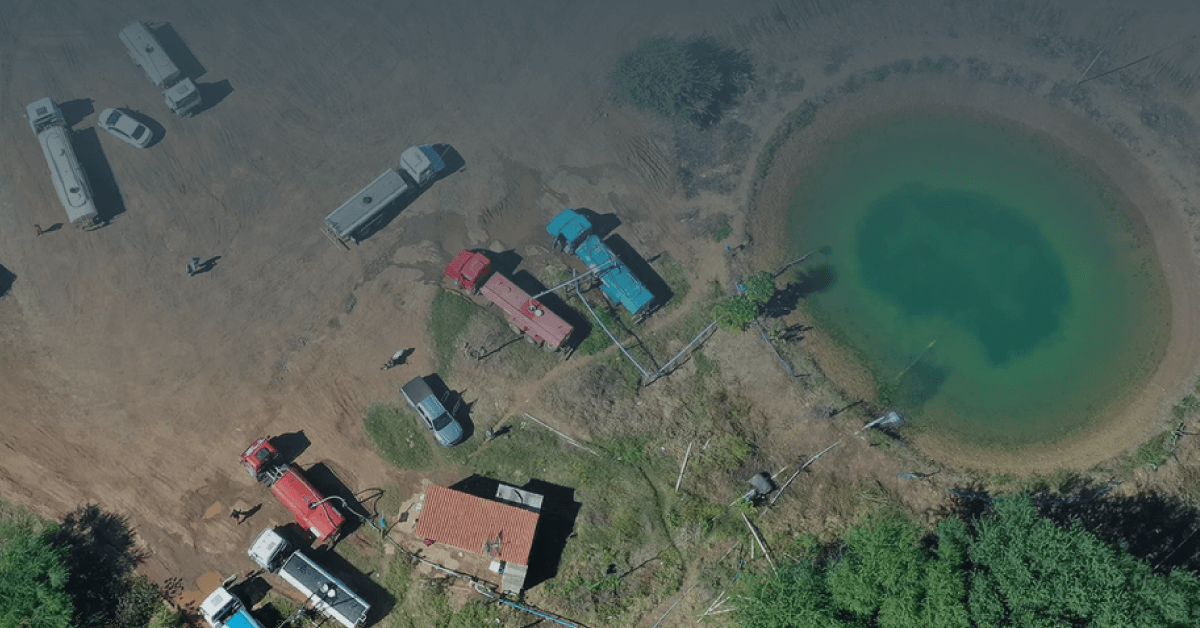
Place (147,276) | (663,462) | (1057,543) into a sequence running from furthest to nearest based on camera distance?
(147,276) < (663,462) < (1057,543)

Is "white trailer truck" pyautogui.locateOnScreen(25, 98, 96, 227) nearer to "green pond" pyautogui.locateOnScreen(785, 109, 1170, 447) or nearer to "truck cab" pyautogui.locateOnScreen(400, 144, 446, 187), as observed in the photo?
"truck cab" pyautogui.locateOnScreen(400, 144, 446, 187)

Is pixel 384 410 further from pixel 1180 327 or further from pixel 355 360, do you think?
pixel 1180 327

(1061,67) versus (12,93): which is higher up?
(12,93)

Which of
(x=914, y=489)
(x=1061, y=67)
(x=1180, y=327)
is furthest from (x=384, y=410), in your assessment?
(x=1061, y=67)

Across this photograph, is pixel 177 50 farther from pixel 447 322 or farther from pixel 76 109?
pixel 447 322

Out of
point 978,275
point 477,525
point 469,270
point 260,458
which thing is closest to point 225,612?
point 260,458

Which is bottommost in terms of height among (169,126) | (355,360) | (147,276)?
(355,360)

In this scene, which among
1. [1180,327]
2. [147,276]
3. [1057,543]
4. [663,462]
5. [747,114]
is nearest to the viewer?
[1057,543]

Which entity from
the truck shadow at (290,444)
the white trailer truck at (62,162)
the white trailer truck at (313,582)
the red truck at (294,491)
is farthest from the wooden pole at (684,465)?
the white trailer truck at (62,162)
